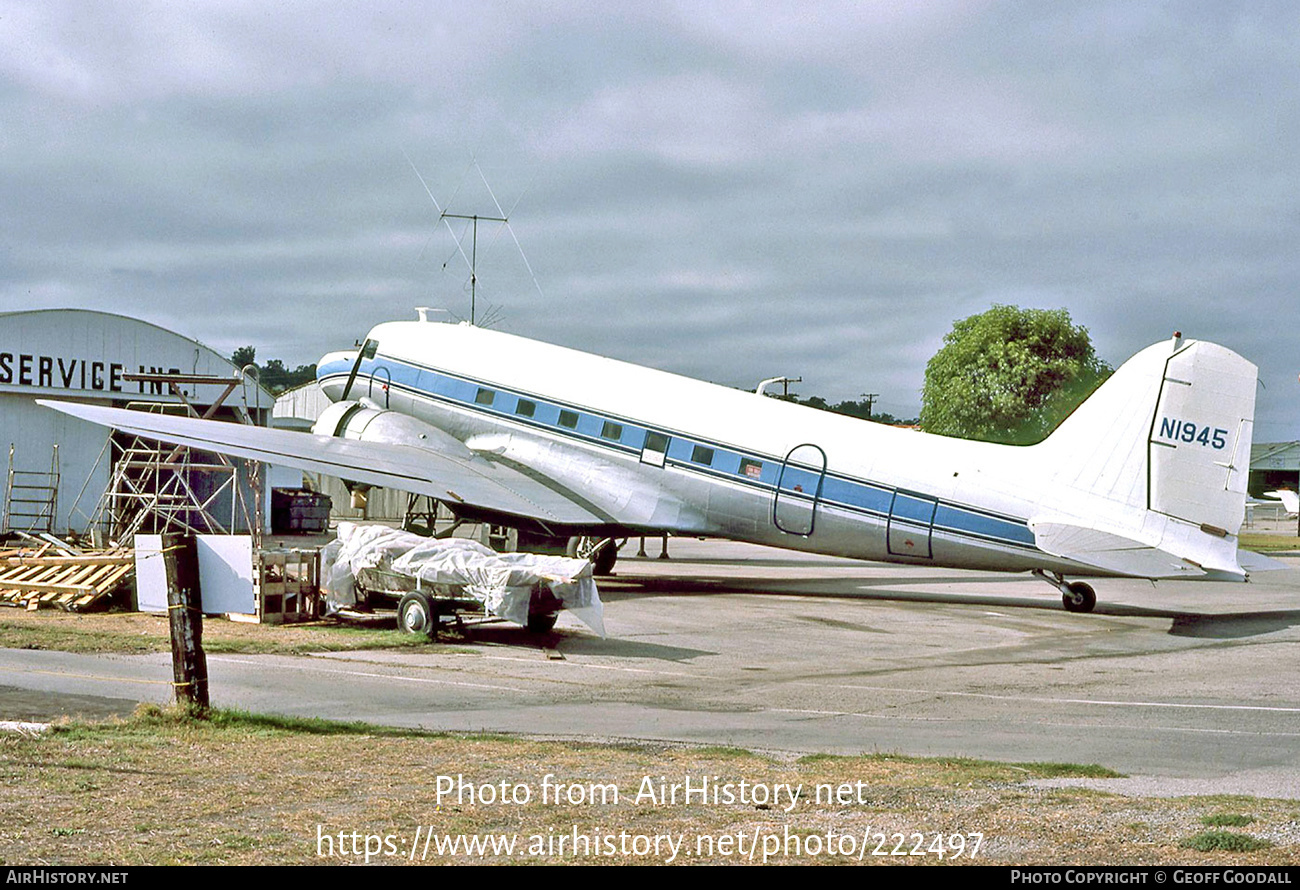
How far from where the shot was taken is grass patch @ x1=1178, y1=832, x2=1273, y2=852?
6.77 m

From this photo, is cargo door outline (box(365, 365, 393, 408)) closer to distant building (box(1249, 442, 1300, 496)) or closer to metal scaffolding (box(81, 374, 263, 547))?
metal scaffolding (box(81, 374, 263, 547))

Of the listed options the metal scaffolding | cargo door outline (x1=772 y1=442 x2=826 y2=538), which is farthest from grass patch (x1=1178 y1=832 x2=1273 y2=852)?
the metal scaffolding

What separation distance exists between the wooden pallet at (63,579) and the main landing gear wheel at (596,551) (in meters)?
8.99

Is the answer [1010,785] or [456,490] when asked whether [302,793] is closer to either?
[1010,785]

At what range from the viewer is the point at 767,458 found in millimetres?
24734

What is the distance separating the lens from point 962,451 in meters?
23.5

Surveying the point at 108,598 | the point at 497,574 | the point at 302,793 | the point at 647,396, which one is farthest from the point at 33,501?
the point at 302,793

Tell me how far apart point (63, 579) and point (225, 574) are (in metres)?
12.4

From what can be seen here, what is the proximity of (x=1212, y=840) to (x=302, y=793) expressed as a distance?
5.66 meters

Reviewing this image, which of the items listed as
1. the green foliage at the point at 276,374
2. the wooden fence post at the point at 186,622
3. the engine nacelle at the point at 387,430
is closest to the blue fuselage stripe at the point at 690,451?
the engine nacelle at the point at 387,430

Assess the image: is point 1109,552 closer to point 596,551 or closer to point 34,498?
point 596,551

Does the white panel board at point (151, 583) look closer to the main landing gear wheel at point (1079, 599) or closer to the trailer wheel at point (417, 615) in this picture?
the trailer wheel at point (417, 615)

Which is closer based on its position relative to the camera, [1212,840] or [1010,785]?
[1212,840]

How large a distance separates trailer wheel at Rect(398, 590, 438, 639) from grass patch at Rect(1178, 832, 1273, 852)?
12215 mm
